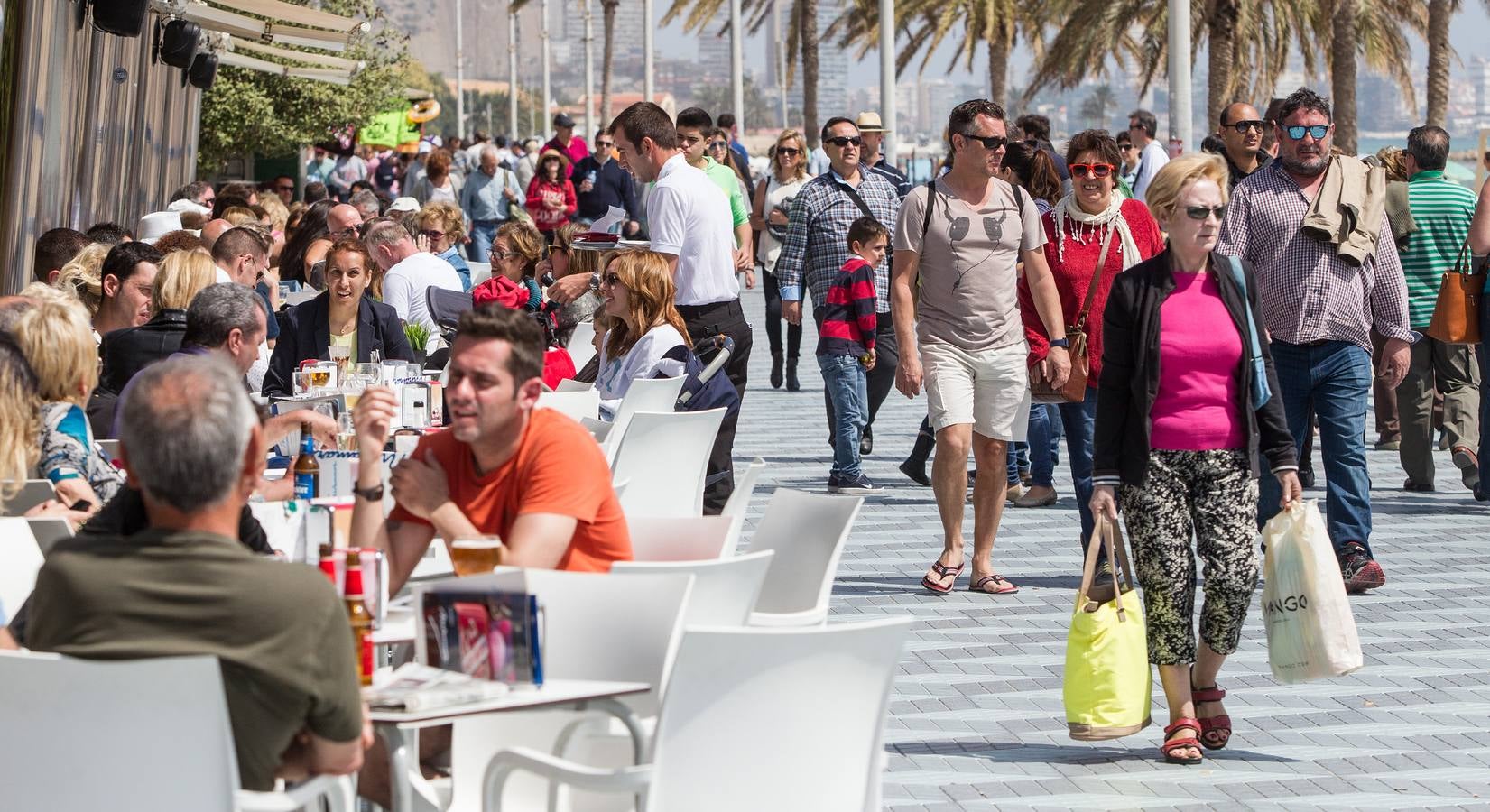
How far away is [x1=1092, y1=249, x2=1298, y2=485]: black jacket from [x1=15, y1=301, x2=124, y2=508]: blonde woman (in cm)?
273

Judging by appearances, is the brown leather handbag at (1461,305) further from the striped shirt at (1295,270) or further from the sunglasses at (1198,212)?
the sunglasses at (1198,212)

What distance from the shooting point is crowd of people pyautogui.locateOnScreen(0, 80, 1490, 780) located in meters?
3.26

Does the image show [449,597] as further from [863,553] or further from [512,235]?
[512,235]

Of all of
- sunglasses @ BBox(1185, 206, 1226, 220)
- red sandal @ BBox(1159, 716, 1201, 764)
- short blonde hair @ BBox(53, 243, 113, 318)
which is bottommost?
red sandal @ BBox(1159, 716, 1201, 764)

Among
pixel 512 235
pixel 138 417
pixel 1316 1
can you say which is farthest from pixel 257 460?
pixel 1316 1

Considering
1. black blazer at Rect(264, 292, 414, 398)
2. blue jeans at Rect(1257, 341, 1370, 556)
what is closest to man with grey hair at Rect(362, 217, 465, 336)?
black blazer at Rect(264, 292, 414, 398)

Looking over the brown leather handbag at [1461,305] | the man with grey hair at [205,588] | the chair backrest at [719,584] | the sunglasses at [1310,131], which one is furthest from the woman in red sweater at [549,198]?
the man with grey hair at [205,588]

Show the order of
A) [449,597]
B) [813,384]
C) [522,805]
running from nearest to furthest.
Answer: [449,597] < [522,805] < [813,384]

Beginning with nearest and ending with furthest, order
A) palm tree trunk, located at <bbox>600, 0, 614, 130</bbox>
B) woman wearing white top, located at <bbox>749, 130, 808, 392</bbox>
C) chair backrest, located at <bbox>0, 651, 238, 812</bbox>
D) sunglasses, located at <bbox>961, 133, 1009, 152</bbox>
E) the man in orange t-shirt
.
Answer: chair backrest, located at <bbox>0, 651, 238, 812</bbox> → the man in orange t-shirt → sunglasses, located at <bbox>961, 133, 1009, 152</bbox> → woman wearing white top, located at <bbox>749, 130, 808, 392</bbox> → palm tree trunk, located at <bbox>600, 0, 614, 130</bbox>

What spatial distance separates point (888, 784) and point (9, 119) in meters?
8.46

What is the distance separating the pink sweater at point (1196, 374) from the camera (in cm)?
566

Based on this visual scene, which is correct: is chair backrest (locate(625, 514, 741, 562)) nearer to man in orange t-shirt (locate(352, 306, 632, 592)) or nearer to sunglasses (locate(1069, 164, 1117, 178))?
man in orange t-shirt (locate(352, 306, 632, 592))

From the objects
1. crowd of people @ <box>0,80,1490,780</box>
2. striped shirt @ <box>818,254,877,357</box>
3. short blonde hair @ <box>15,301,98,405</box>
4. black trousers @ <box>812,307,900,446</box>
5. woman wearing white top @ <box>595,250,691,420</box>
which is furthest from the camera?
black trousers @ <box>812,307,900,446</box>

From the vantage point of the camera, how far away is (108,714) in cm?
319
